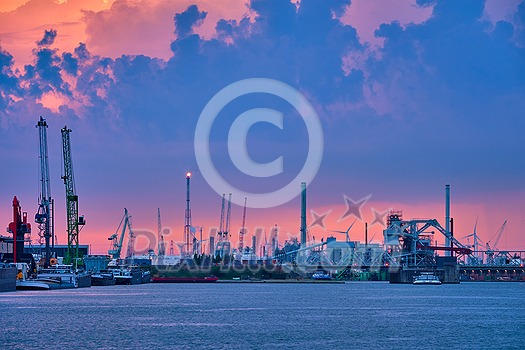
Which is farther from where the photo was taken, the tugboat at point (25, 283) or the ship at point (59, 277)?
the ship at point (59, 277)

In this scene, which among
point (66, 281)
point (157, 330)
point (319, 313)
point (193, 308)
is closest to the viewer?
point (157, 330)

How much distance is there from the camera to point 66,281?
188m

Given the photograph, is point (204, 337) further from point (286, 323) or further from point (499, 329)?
point (499, 329)

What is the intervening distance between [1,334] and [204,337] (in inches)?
862

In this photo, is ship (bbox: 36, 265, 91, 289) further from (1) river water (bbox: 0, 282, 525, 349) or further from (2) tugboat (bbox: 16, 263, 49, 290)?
(1) river water (bbox: 0, 282, 525, 349)

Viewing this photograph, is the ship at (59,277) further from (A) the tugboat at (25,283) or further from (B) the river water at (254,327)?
(B) the river water at (254,327)

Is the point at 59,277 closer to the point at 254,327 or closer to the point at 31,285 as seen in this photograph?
the point at 31,285

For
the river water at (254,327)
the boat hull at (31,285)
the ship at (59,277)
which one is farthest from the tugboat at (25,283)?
the river water at (254,327)

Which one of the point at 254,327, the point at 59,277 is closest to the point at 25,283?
the point at 59,277

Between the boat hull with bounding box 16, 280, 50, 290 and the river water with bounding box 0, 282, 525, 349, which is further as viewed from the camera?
the boat hull with bounding box 16, 280, 50, 290

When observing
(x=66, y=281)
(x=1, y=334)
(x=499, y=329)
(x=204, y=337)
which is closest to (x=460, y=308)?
(x=499, y=329)

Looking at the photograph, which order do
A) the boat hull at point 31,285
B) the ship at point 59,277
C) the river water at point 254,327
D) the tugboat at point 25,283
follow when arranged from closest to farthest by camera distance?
1. the river water at point 254,327
2. the boat hull at point 31,285
3. the tugboat at point 25,283
4. the ship at point 59,277

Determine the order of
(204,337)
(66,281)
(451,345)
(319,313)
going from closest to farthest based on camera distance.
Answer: (451,345) → (204,337) → (319,313) → (66,281)

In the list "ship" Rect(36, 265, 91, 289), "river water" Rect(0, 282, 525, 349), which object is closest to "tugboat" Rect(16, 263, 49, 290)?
"ship" Rect(36, 265, 91, 289)
